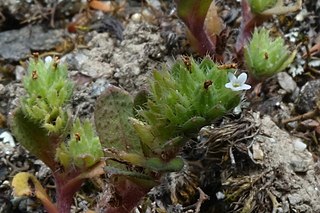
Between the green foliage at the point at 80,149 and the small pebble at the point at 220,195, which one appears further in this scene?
the small pebble at the point at 220,195

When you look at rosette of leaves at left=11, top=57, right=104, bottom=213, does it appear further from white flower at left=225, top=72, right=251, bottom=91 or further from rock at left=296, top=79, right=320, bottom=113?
rock at left=296, top=79, right=320, bottom=113

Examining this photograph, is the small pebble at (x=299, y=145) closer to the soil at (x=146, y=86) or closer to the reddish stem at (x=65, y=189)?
the soil at (x=146, y=86)

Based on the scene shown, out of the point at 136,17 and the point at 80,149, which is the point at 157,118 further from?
the point at 136,17

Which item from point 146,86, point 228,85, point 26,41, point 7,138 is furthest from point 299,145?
point 26,41

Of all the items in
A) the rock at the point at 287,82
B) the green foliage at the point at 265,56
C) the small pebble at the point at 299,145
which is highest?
the green foliage at the point at 265,56

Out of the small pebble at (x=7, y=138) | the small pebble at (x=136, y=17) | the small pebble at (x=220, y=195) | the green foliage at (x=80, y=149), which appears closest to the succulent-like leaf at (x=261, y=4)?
the small pebble at (x=136, y=17)
